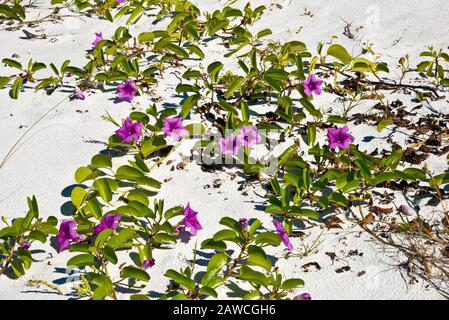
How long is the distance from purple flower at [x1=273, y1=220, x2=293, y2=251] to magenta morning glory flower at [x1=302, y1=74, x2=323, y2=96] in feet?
3.11

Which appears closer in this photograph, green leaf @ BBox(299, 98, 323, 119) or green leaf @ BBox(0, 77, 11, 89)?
green leaf @ BBox(299, 98, 323, 119)

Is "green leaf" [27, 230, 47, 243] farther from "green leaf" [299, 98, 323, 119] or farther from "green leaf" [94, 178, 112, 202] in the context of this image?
"green leaf" [299, 98, 323, 119]

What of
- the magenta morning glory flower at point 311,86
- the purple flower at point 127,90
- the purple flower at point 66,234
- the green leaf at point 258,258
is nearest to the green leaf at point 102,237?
the purple flower at point 66,234

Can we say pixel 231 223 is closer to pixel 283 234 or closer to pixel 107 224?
pixel 283 234

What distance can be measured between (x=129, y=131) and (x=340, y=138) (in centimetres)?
98

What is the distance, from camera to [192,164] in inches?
99.7

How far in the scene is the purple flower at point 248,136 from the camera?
8.23 feet

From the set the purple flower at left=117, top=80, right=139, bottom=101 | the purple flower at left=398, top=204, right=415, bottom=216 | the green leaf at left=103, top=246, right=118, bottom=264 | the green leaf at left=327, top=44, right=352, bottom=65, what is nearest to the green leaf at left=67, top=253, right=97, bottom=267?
the green leaf at left=103, top=246, right=118, bottom=264

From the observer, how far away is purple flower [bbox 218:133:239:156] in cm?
248

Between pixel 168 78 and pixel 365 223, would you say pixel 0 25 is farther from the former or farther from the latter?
pixel 365 223

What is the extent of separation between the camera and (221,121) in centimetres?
274

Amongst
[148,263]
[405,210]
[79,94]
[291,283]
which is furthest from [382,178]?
[79,94]

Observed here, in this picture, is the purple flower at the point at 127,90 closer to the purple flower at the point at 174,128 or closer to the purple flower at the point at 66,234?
the purple flower at the point at 174,128

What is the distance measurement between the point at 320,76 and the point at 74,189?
1.54 meters
